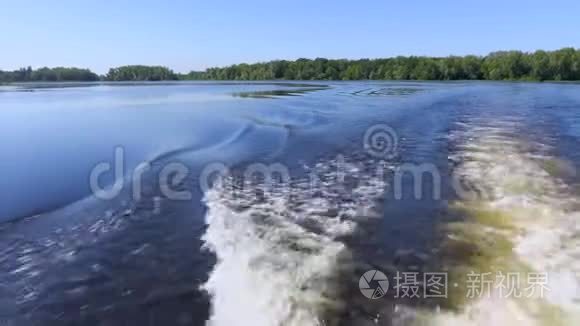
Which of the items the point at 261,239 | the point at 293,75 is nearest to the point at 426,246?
the point at 261,239

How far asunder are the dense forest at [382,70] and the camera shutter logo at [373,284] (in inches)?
2834

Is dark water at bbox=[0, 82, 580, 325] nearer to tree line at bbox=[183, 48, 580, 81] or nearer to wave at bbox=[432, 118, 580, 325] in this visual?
wave at bbox=[432, 118, 580, 325]

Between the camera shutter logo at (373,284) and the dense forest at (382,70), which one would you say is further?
the dense forest at (382,70)

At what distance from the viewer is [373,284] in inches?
152

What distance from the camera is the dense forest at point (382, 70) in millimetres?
62375

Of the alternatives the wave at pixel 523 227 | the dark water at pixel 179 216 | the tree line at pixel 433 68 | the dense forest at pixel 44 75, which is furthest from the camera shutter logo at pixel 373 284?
the dense forest at pixel 44 75

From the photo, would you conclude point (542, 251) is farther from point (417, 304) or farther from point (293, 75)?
point (293, 75)

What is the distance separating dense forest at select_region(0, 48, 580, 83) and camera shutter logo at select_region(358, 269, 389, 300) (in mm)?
71989

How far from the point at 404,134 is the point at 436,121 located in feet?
12.0

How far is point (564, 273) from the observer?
3.96 meters

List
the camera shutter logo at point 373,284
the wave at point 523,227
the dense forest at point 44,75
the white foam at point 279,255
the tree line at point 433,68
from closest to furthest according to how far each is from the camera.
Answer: the wave at point 523,227, the white foam at point 279,255, the camera shutter logo at point 373,284, the tree line at point 433,68, the dense forest at point 44,75

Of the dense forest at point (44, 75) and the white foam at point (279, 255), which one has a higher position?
the dense forest at point (44, 75)

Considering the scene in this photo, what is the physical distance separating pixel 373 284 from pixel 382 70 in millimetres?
86313

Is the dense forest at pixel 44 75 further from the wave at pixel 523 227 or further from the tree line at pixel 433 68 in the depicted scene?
the wave at pixel 523 227
